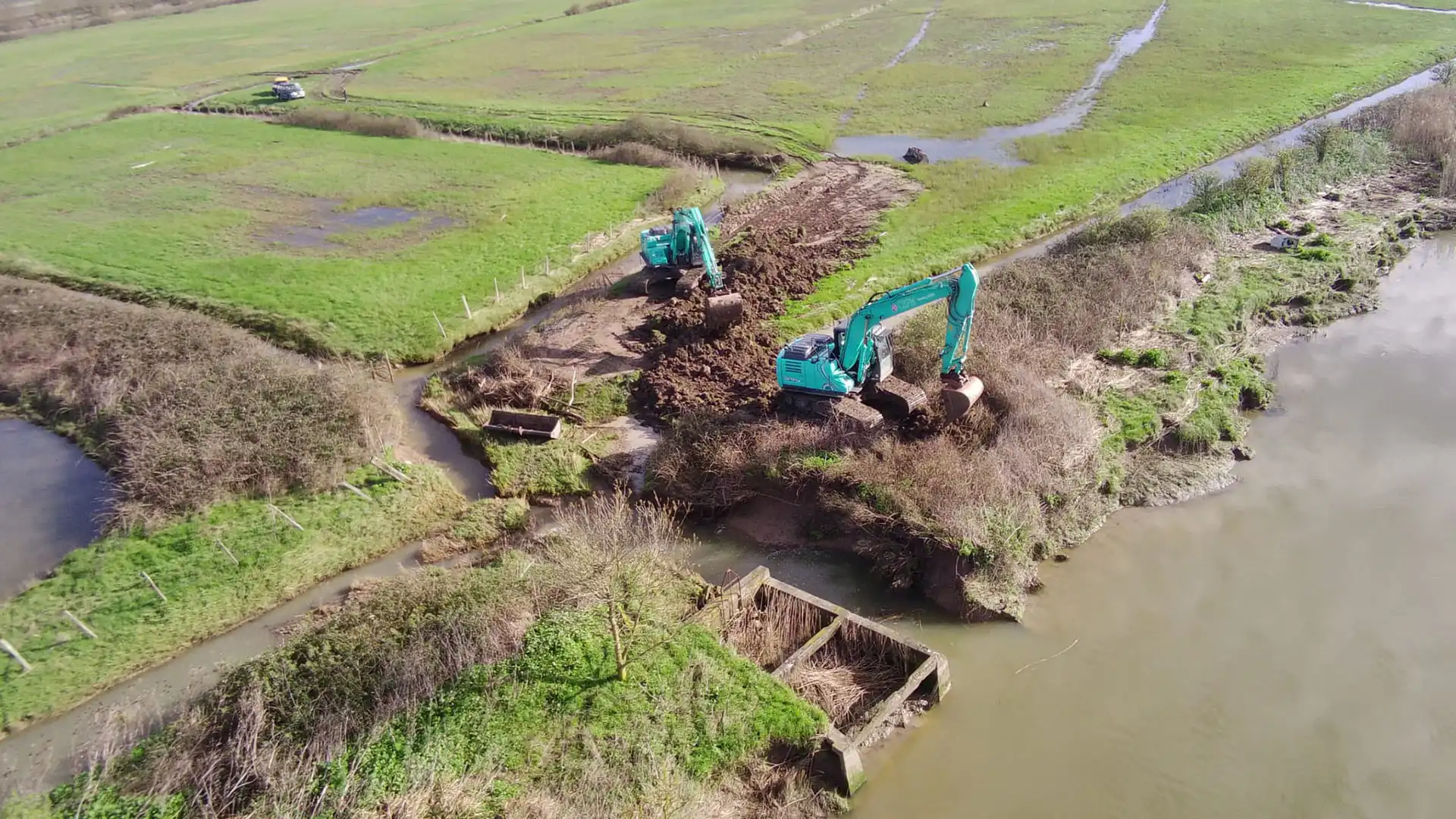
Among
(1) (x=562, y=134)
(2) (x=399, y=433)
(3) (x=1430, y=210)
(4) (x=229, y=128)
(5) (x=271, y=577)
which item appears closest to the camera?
(5) (x=271, y=577)

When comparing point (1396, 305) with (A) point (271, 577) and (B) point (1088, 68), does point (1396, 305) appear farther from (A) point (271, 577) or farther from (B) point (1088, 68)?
(B) point (1088, 68)

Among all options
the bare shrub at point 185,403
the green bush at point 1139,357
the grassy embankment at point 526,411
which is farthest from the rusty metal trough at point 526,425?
the green bush at point 1139,357

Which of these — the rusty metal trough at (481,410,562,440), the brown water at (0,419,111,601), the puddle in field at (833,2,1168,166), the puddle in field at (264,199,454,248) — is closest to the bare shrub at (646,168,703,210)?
the puddle in field at (833,2,1168,166)

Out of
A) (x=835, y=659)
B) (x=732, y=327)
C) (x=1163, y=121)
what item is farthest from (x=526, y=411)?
(x=1163, y=121)

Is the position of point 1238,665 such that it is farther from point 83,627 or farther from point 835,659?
point 83,627

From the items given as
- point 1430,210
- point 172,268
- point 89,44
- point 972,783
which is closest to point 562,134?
point 172,268

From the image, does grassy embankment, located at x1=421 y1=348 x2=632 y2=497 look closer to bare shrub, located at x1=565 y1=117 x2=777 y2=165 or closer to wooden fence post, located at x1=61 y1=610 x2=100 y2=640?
wooden fence post, located at x1=61 y1=610 x2=100 y2=640

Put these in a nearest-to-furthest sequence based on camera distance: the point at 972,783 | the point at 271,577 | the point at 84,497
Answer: the point at 972,783 → the point at 271,577 → the point at 84,497
